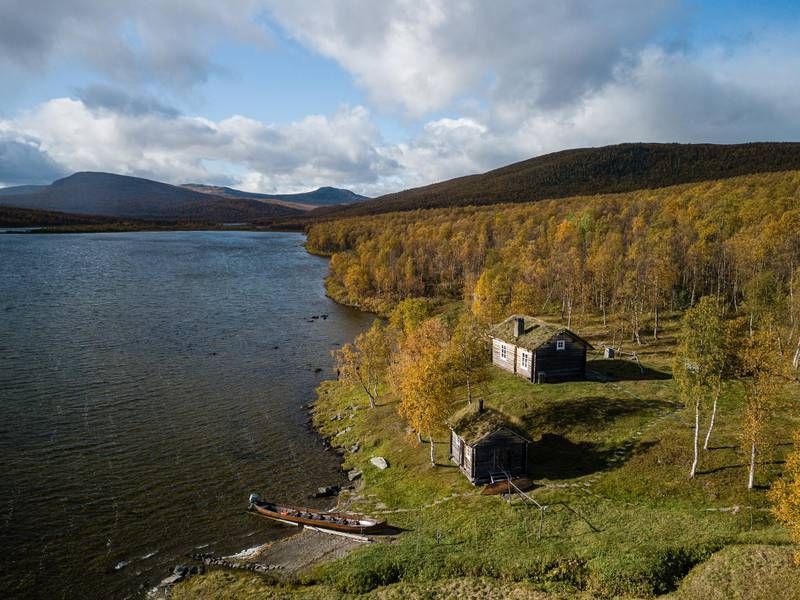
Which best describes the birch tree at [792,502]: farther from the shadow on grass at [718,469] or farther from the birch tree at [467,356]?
the birch tree at [467,356]

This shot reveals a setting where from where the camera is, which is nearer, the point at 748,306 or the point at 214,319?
the point at 748,306

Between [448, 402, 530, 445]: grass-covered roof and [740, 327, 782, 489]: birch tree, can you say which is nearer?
[740, 327, 782, 489]: birch tree

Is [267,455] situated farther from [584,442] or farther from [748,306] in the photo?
[748,306]

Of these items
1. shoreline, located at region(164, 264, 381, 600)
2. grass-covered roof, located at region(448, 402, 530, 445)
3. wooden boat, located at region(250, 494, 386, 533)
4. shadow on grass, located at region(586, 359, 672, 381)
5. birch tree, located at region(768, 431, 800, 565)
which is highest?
birch tree, located at region(768, 431, 800, 565)

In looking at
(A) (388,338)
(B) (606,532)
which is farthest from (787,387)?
(A) (388,338)

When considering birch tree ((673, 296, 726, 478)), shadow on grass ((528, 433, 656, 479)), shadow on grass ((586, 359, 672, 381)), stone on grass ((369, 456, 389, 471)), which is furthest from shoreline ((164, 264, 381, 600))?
shadow on grass ((586, 359, 672, 381))

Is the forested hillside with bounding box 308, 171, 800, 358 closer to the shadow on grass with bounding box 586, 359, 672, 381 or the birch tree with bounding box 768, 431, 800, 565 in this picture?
the shadow on grass with bounding box 586, 359, 672, 381
